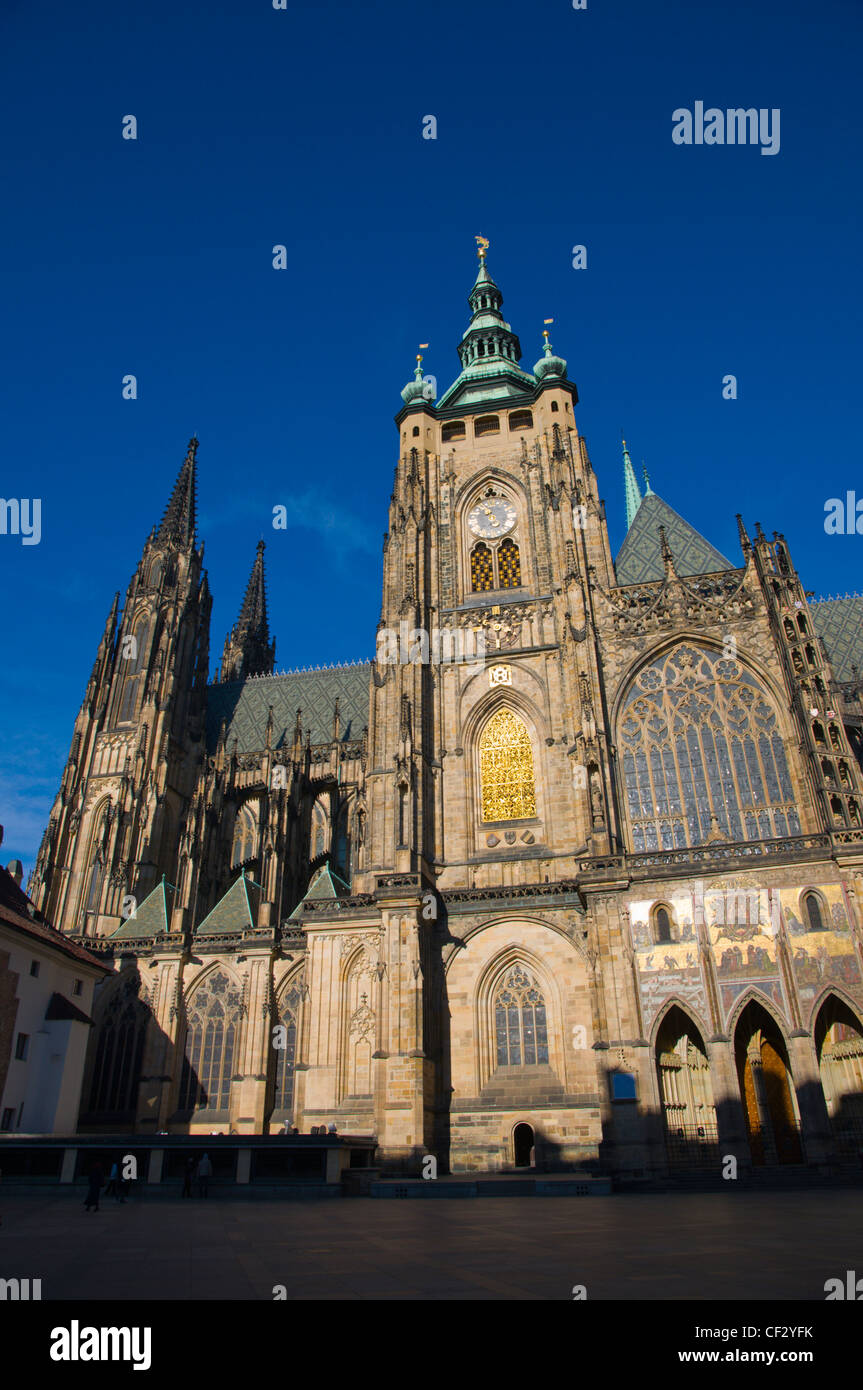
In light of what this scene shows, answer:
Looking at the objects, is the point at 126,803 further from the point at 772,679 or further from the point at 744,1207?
the point at 744,1207

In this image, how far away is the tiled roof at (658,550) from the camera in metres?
33.3

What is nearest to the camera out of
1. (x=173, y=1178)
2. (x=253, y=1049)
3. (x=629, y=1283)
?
(x=629, y=1283)

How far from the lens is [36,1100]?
29.0m

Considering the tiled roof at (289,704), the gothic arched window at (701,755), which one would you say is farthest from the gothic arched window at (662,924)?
the tiled roof at (289,704)

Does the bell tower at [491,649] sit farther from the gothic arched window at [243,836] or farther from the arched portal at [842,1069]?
the gothic arched window at [243,836]

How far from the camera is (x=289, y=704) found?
164ft

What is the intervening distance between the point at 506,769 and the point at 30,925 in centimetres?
1701

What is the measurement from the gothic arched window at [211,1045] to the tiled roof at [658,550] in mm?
21755

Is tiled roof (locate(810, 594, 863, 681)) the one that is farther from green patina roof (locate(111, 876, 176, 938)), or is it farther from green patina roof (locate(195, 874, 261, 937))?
green patina roof (locate(111, 876, 176, 938))

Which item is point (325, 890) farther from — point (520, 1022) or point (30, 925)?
point (30, 925)

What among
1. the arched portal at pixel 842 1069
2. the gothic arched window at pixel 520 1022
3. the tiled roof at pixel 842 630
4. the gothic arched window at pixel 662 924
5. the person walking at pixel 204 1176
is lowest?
the person walking at pixel 204 1176
